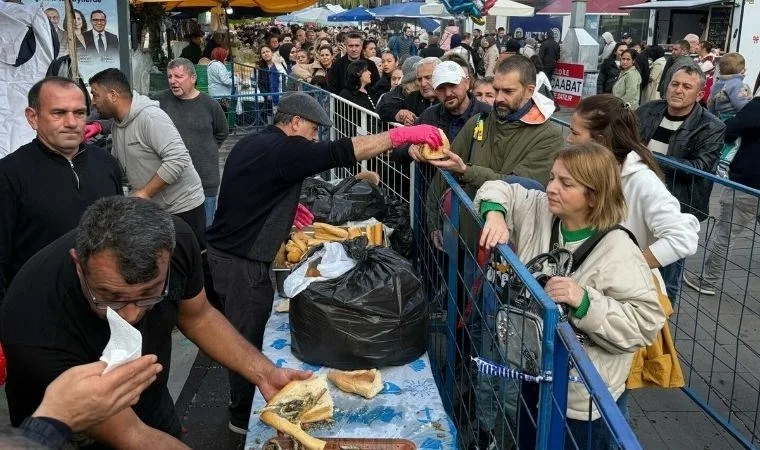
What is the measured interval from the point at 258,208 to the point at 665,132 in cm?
345

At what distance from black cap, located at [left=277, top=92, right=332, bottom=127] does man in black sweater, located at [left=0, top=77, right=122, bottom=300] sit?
1.10 meters

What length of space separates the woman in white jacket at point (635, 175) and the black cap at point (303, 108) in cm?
139

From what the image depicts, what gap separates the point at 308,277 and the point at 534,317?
4.56 ft

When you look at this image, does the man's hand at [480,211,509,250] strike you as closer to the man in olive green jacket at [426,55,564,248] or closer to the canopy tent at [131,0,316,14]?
the man in olive green jacket at [426,55,564,248]

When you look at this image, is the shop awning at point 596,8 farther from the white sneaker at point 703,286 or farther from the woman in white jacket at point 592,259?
the woman in white jacket at point 592,259

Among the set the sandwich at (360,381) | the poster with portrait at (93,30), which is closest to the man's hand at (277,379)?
the sandwich at (360,381)

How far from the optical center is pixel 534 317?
2396 millimetres

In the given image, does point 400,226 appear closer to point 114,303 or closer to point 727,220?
point 727,220

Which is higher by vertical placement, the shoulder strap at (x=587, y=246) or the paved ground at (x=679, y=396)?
the shoulder strap at (x=587, y=246)

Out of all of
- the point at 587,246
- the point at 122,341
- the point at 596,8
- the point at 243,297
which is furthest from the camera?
the point at 596,8

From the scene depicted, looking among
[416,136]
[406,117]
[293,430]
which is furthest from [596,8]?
[293,430]

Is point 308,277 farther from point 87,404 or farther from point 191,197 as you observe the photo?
point 191,197

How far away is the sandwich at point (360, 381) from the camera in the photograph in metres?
3.05

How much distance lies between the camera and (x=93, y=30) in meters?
8.27
